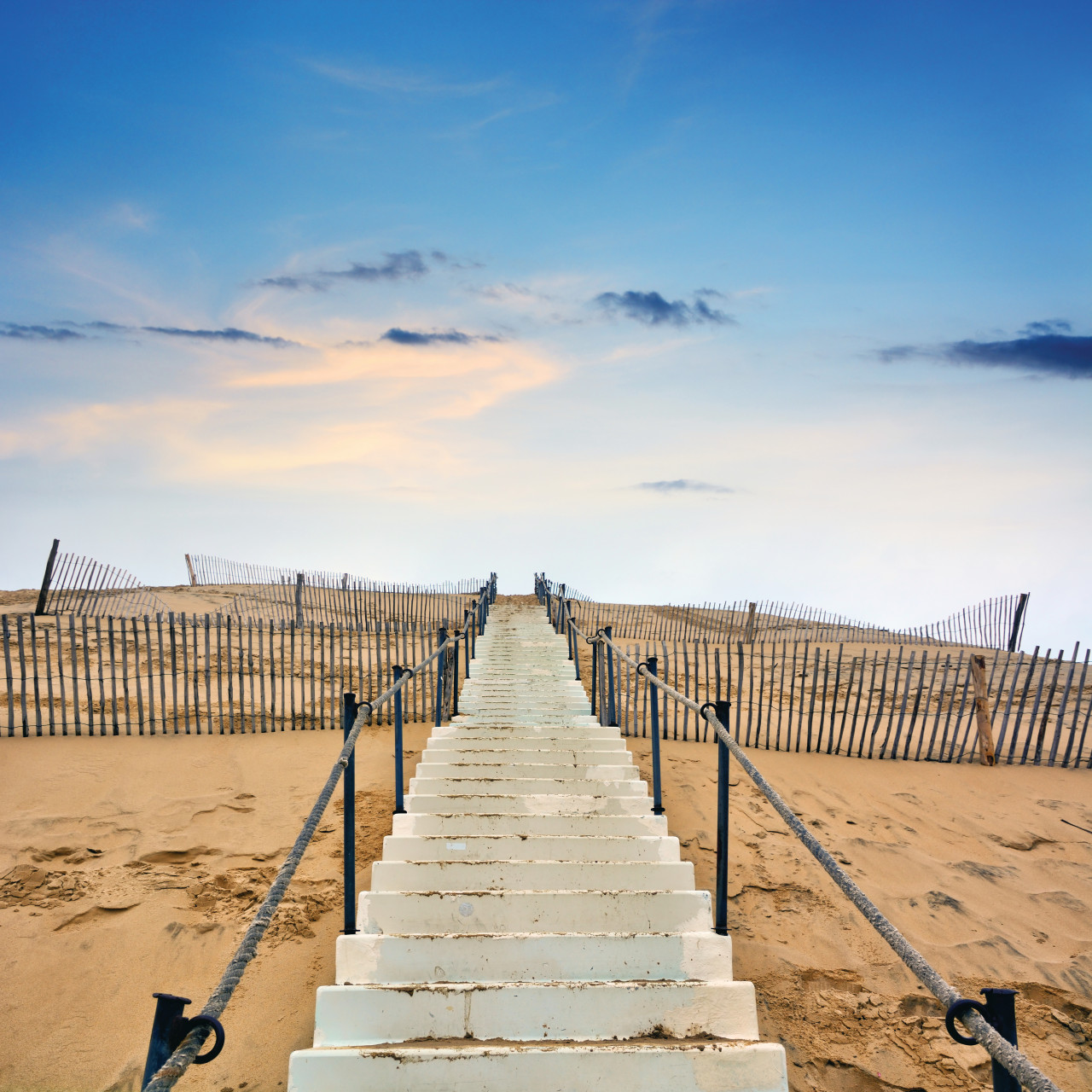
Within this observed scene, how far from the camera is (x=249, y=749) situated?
8.27m

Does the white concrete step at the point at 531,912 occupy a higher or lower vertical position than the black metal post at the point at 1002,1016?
lower

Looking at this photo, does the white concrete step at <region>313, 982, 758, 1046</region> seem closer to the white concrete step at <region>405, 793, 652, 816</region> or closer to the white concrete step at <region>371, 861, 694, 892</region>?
the white concrete step at <region>371, 861, 694, 892</region>

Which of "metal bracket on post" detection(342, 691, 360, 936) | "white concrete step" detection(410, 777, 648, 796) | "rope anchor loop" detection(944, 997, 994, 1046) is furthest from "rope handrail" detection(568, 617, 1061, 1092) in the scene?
"white concrete step" detection(410, 777, 648, 796)

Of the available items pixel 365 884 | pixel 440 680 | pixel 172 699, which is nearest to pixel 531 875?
pixel 365 884

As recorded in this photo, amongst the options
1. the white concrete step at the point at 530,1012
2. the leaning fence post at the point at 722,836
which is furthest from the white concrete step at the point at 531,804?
the white concrete step at the point at 530,1012

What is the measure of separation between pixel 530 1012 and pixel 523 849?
3.78 feet

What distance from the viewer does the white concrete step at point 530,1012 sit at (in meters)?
3.15

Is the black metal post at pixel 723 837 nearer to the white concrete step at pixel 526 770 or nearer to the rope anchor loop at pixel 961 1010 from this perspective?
the white concrete step at pixel 526 770

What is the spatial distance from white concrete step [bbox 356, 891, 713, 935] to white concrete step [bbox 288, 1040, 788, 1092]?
0.76 metres

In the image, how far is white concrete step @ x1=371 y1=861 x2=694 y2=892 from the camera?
404 centimetres

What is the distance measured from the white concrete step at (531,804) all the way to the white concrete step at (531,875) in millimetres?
646

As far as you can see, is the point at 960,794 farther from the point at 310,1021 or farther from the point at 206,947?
the point at 206,947

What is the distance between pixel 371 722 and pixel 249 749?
149 cm

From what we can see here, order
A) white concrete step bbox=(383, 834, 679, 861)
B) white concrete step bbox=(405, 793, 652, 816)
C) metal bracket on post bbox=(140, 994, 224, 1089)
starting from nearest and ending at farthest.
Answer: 1. metal bracket on post bbox=(140, 994, 224, 1089)
2. white concrete step bbox=(383, 834, 679, 861)
3. white concrete step bbox=(405, 793, 652, 816)
